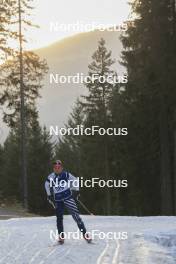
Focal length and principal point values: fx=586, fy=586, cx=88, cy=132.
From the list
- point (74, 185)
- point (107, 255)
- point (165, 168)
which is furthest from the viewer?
point (165, 168)

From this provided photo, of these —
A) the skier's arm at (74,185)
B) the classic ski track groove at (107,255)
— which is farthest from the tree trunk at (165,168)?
the skier's arm at (74,185)

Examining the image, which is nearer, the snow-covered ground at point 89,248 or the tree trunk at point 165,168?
the snow-covered ground at point 89,248

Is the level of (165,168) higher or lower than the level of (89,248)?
higher

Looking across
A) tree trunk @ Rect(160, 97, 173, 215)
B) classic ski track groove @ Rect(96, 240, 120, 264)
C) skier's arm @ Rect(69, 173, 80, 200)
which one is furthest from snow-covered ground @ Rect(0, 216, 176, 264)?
tree trunk @ Rect(160, 97, 173, 215)

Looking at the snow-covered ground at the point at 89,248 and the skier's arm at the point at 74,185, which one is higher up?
the skier's arm at the point at 74,185

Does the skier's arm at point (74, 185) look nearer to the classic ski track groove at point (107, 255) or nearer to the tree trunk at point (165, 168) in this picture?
the classic ski track groove at point (107, 255)

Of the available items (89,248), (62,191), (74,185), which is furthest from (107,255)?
(62,191)

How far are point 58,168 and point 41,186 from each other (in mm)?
49387

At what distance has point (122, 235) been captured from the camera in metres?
15.1

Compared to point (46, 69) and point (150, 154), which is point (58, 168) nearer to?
point (150, 154)

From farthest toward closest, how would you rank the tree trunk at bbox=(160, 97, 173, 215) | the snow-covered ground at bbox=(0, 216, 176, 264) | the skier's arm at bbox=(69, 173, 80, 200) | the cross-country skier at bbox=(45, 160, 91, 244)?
the tree trunk at bbox=(160, 97, 173, 215)
the cross-country skier at bbox=(45, 160, 91, 244)
the skier's arm at bbox=(69, 173, 80, 200)
the snow-covered ground at bbox=(0, 216, 176, 264)

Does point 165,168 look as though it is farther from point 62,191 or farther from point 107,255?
point 107,255

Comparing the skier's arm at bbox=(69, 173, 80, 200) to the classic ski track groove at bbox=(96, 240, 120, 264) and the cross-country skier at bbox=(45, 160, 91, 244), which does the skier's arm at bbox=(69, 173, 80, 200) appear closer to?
the cross-country skier at bbox=(45, 160, 91, 244)

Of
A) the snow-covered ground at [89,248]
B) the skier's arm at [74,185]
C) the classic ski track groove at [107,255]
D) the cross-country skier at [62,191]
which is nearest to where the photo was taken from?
the classic ski track groove at [107,255]
